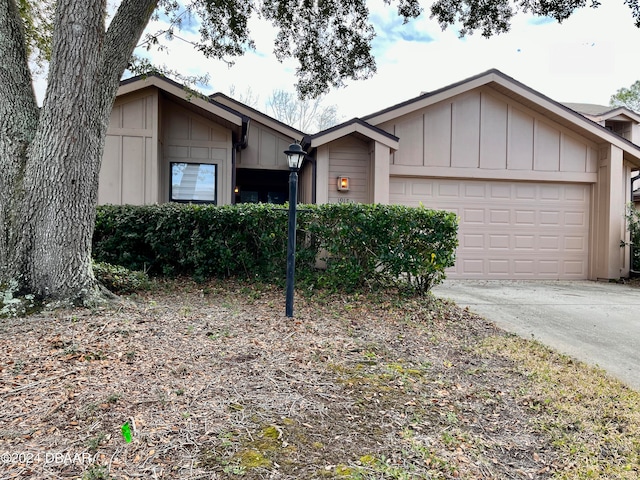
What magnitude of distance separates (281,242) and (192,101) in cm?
401

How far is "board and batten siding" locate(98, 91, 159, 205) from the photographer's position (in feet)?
23.9

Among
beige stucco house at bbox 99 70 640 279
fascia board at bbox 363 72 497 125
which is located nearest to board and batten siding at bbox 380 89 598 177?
beige stucco house at bbox 99 70 640 279

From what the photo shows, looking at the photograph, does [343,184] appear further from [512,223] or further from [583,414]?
[583,414]

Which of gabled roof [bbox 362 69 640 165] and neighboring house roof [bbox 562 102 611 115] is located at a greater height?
neighboring house roof [bbox 562 102 611 115]

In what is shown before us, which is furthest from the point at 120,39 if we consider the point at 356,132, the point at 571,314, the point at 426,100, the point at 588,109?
the point at 588,109

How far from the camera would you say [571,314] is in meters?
4.97

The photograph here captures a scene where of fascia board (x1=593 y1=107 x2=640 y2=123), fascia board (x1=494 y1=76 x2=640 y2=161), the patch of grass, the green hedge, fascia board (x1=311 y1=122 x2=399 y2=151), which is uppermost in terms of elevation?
fascia board (x1=593 y1=107 x2=640 y2=123)

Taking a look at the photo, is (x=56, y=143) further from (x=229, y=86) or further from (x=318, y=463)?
(x=229, y=86)

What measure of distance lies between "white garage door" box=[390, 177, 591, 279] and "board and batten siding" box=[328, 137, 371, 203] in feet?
2.05

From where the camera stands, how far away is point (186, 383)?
2410mm

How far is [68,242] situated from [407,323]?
12.0ft

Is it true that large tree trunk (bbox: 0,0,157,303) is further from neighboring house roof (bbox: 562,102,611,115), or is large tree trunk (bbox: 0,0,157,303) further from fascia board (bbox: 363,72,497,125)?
neighboring house roof (bbox: 562,102,611,115)

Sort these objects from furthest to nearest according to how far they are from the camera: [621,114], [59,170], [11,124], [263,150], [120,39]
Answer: [621,114] < [263,150] < [120,39] < [11,124] < [59,170]

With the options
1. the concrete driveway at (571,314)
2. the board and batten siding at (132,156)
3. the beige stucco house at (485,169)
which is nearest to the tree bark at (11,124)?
the board and batten siding at (132,156)
